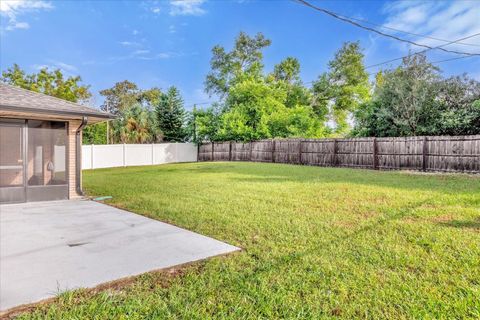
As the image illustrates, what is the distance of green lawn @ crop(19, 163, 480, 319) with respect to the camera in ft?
7.29

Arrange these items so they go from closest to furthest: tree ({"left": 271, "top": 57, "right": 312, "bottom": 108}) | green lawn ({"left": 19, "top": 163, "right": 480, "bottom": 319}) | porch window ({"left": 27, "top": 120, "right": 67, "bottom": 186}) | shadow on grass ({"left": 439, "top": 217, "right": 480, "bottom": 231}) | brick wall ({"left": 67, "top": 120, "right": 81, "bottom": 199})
Answer: green lawn ({"left": 19, "top": 163, "right": 480, "bottom": 319})
shadow on grass ({"left": 439, "top": 217, "right": 480, "bottom": 231})
porch window ({"left": 27, "top": 120, "right": 67, "bottom": 186})
brick wall ({"left": 67, "top": 120, "right": 81, "bottom": 199})
tree ({"left": 271, "top": 57, "right": 312, "bottom": 108})

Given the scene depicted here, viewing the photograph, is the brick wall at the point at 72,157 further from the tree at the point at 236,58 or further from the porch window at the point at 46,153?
the tree at the point at 236,58

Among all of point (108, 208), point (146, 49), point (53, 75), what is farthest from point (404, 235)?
point (53, 75)

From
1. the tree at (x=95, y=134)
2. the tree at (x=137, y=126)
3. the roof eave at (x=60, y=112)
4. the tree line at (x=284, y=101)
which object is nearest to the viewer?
the roof eave at (x=60, y=112)

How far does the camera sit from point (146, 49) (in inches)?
1078

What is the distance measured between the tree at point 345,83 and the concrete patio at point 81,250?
24.6m

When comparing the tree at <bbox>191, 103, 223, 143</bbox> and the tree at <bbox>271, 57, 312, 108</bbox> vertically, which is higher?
the tree at <bbox>271, 57, 312, 108</bbox>

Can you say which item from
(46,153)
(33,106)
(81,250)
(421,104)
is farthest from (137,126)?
(81,250)

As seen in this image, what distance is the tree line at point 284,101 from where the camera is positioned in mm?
15211

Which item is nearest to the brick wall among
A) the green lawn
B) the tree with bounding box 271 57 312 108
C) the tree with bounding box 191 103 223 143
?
the green lawn

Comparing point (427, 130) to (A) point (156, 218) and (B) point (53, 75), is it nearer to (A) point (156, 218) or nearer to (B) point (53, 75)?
(A) point (156, 218)

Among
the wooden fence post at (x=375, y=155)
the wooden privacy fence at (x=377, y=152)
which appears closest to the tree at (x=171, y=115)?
the wooden privacy fence at (x=377, y=152)

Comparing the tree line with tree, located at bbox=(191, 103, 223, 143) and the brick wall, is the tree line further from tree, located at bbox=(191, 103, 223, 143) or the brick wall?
the brick wall

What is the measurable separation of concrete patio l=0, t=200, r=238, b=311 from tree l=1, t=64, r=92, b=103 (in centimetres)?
2606
